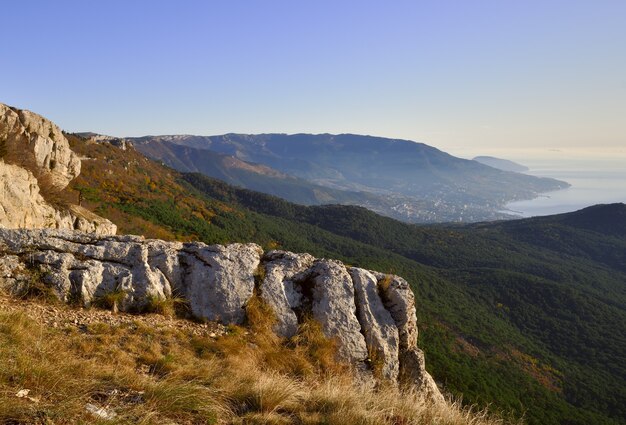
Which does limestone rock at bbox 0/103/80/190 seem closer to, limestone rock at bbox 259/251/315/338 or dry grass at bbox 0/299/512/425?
limestone rock at bbox 259/251/315/338

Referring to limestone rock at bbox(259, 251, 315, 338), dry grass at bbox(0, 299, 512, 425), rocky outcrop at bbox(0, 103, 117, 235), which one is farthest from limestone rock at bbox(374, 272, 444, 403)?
rocky outcrop at bbox(0, 103, 117, 235)

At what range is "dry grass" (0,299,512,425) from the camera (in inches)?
182

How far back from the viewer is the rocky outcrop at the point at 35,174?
18.7m

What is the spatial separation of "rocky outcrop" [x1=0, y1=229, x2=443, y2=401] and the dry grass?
1.33 m

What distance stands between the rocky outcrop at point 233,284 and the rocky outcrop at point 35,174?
1000cm

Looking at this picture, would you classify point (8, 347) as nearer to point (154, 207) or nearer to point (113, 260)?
point (113, 260)

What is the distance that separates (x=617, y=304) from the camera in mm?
105250

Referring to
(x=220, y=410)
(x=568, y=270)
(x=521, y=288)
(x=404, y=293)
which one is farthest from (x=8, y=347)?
(x=568, y=270)

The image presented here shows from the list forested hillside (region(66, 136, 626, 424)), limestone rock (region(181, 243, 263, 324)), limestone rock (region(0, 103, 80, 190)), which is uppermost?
limestone rock (region(0, 103, 80, 190))

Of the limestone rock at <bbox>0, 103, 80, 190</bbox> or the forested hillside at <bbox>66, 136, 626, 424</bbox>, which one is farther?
the forested hillside at <bbox>66, 136, 626, 424</bbox>

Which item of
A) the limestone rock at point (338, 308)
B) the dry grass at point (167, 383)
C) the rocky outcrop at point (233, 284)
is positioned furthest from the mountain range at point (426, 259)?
the dry grass at point (167, 383)

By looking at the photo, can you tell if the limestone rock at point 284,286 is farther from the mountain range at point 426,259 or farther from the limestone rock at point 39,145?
the limestone rock at point 39,145

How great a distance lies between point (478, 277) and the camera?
354ft

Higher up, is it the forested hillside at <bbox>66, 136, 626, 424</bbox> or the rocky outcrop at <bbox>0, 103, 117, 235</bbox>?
the rocky outcrop at <bbox>0, 103, 117, 235</bbox>
